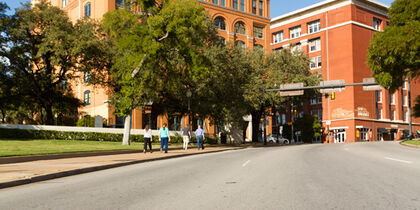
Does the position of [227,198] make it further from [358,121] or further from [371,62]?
[358,121]

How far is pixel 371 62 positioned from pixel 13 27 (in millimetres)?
31589

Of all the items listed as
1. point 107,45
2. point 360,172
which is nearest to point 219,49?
point 107,45

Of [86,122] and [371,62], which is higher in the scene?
[371,62]

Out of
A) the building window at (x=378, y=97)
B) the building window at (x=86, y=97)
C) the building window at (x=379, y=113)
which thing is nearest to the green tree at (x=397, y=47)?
the building window at (x=86, y=97)

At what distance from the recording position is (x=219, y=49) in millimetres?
34344

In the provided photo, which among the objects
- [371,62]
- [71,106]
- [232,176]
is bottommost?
[232,176]

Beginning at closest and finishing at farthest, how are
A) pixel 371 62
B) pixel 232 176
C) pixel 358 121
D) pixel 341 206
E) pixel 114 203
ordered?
1. pixel 341 206
2. pixel 114 203
3. pixel 232 176
4. pixel 371 62
5. pixel 358 121

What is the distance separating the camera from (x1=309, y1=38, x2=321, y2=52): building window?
74.4 metres

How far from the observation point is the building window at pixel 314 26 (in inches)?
2933

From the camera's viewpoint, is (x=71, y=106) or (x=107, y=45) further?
(x=71, y=106)

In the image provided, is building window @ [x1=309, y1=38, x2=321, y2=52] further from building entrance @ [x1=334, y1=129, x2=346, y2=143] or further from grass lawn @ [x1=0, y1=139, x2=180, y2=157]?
grass lawn @ [x1=0, y1=139, x2=180, y2=157]

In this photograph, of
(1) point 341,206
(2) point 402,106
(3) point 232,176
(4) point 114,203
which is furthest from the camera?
(2) point 402,106

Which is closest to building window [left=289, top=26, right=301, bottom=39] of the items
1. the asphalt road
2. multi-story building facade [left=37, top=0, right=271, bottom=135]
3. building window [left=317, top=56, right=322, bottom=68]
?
building window [left=317, top=56, right=322, bottom=68]

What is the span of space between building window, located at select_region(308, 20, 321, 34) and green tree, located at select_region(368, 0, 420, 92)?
141 ft
